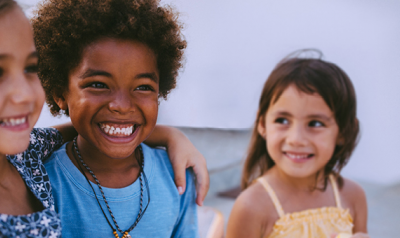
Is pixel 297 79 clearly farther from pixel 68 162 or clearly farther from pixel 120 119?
pixel 68 162

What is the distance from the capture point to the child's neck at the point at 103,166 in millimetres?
930

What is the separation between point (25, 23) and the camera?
2.01ft

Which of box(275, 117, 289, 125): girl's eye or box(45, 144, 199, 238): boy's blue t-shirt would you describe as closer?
box(45, 144, 199, 238): boy's blue t-shirt

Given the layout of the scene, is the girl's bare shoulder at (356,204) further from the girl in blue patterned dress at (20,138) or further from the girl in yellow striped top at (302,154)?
the girl in blue patterned dress at (20,138)

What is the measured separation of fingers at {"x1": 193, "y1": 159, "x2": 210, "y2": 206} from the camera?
1042 mm

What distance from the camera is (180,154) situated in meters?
1.05

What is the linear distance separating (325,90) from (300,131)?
18 cm

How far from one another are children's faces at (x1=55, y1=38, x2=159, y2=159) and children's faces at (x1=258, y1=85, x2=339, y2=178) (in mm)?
557

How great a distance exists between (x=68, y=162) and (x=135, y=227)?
250 millimetres

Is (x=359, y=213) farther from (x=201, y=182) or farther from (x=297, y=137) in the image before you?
(x=201, y=182)

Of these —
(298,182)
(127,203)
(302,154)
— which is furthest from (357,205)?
(127,203)

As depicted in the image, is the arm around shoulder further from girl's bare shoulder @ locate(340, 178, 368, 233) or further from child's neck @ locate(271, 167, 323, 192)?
child's neck @ locate(271, 167, 323, 192)

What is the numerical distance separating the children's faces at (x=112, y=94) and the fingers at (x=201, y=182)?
0.83 ft

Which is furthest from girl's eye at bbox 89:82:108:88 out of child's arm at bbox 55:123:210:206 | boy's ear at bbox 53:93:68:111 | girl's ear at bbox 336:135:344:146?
girl's ear at bbox 336:135:344:146
